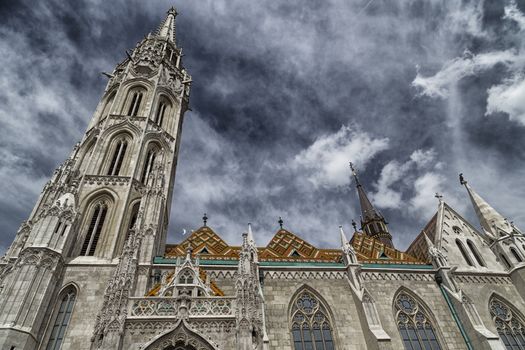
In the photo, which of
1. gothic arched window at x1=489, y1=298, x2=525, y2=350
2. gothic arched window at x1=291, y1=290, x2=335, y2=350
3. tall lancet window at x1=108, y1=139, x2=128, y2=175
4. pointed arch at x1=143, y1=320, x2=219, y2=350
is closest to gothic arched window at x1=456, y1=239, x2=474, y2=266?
gothic arched window at x1=489, y1=298, x2=525, y2=350

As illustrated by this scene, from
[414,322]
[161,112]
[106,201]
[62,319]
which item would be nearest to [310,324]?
[414,322]

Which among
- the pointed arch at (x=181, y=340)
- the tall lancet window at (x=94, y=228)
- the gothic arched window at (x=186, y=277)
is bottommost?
the pointed arch at (x=181, y=340)

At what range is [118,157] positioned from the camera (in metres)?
19.3

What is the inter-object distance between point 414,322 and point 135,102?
894 inches

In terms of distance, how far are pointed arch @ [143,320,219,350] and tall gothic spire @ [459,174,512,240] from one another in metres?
19.0

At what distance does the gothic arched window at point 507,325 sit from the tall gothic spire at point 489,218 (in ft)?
15.2

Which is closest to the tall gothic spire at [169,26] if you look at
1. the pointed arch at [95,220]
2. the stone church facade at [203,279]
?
the stone church facade at [203,279]

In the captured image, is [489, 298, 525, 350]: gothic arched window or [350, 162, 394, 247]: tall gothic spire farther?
[350, 162, 394, 247]: tall gothic spire

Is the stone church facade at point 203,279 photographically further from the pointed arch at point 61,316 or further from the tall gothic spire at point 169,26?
the tall gothic spire at point 169,26

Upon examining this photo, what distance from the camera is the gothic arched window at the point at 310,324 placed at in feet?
44.3

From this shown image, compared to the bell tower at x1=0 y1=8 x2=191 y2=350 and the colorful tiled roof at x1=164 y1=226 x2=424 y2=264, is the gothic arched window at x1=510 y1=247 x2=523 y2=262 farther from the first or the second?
the bell tower at x1=0 y1=8 x2=191 y2=350

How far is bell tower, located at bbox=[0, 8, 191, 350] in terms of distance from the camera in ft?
38.7

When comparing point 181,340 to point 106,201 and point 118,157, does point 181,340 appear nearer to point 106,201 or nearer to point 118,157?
point 106,201

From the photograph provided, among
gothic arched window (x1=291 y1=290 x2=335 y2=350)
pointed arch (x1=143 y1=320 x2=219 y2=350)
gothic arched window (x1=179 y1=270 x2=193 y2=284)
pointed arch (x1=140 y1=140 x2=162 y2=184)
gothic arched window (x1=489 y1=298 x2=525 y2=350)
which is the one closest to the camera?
pointed arch (x1=143 y1=320 x2=219 y2=350)
